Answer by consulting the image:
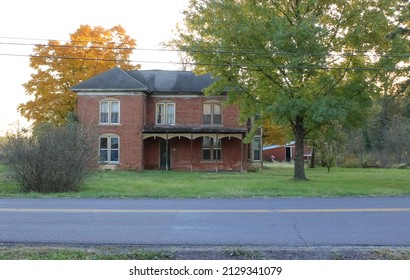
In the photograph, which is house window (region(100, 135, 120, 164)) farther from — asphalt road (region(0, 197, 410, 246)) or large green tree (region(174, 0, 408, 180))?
asphalt road (region(0, 197, 410, 246))

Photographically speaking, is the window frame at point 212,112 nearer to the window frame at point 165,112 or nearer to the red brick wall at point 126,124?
the window frame at point 165,112

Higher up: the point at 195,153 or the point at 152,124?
the point at 152,124

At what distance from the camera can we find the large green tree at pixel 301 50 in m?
22.5

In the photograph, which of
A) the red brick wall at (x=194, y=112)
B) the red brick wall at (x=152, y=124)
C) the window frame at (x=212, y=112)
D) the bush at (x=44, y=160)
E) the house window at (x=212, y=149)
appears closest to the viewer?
the bush at (x=44, y=160)

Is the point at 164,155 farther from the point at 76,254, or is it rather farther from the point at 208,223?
the point at 76,254

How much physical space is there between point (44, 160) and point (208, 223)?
10044 mm

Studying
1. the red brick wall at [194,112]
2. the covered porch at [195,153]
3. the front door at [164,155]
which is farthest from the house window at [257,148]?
the front door at [164,155]

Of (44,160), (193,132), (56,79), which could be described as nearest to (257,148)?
(193,132)

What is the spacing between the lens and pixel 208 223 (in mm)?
10180

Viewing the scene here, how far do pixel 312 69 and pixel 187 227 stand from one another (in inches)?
608

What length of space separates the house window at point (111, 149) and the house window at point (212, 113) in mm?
6915

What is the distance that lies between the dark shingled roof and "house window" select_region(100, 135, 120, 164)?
372cm

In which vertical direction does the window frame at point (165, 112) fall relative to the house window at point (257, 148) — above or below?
above

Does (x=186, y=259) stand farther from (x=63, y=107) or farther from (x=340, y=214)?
(x=63, y=107)
